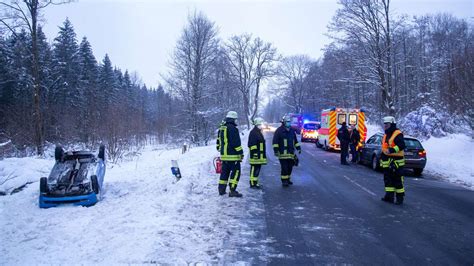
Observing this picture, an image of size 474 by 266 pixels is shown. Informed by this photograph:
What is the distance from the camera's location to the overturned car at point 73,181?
769 centimetres

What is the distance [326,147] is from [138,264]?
19.6 metres

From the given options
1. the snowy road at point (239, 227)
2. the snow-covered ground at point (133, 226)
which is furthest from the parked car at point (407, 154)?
the snow-covered ground at point (133, 226)

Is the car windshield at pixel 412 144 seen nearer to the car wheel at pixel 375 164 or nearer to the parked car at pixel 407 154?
the parked car at pixel 407 154

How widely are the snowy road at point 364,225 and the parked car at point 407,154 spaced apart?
2.11 m

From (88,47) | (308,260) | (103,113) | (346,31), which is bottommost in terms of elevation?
(308,260)

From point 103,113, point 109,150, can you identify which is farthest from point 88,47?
point 109,150

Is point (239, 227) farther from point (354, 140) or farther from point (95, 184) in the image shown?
point (354, 140)

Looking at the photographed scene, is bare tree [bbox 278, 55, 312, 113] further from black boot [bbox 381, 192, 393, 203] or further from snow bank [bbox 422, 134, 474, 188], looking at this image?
→ black boot [bbox 381, 192, 393, 203]

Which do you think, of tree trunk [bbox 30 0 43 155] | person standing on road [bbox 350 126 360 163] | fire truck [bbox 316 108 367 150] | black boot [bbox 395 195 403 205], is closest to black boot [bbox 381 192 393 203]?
black boot [bbox 395 195 403 205]

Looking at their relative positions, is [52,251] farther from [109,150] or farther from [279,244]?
[109,150]

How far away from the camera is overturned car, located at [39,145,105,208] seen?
7691 mm

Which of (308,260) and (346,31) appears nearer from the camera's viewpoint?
(308,260)

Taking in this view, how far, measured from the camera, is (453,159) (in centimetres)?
1580

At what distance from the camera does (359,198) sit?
855cm
